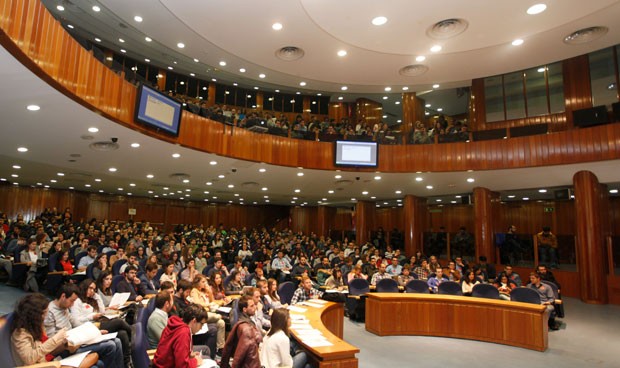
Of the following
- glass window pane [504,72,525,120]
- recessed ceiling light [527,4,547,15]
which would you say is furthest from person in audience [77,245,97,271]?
glass window pane [504,72,525,120]

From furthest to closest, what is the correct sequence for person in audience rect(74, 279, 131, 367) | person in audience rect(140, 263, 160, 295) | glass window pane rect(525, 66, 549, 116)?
1. glass window pane rect(525, 66, 549, 116)
2. person in audience rect(140, 263, 160, 295)
3. person in audience rect(74, 279, 131, 367)

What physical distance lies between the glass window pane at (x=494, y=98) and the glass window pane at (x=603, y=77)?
2.77m

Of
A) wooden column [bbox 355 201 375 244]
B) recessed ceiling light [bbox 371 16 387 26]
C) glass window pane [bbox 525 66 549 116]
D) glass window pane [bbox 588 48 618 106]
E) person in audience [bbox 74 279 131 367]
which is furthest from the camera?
wooden column [bbox 355 201 375 244]

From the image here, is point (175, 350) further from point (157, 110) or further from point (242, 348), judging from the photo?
point (157, 110)

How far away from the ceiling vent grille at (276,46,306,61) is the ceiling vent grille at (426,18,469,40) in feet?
12.4

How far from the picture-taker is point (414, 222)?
17203 mm

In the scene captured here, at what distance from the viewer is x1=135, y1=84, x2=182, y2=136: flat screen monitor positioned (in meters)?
7.80

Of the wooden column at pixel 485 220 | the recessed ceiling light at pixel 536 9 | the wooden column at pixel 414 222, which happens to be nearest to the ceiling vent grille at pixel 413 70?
the recessed ceiling light at pixel 536 9

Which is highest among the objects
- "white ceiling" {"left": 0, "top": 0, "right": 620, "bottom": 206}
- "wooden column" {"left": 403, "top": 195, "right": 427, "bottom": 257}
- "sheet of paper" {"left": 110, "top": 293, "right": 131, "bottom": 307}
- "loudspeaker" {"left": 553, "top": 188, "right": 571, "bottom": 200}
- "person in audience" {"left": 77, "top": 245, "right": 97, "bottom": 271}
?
"white ceiling" {"left": 0, "top": 0, "right": 620, "bottom": 206}

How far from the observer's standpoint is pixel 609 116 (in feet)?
34.9

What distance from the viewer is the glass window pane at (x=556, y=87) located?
42.4 feet

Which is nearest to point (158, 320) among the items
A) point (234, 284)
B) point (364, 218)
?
point (234, 284)

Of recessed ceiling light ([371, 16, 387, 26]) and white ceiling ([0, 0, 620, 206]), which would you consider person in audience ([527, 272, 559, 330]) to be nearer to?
white ceiling ([0, 0, 620, 206])

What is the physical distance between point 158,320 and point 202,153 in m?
6.75
